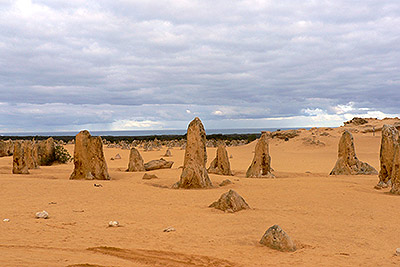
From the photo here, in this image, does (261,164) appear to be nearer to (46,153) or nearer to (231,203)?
(231,203)

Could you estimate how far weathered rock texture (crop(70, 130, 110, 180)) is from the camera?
15041mm

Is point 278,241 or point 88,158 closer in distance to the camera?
point 278,241

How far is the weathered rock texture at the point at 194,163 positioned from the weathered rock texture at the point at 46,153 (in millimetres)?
15031

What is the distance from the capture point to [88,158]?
15.4m

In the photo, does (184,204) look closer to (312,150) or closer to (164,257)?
(164,257)

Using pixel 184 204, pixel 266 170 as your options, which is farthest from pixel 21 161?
pixel 266 170

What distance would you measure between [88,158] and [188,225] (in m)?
9.04

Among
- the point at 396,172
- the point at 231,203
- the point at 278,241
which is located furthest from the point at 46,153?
the point at 278,241

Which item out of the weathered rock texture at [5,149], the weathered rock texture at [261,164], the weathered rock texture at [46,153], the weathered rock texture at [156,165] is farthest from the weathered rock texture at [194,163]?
the weathered rock texture at [5,149]

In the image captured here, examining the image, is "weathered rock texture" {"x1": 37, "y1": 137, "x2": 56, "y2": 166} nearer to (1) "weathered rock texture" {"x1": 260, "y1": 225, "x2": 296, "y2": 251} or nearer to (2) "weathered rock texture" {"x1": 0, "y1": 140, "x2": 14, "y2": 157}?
(2) "weathered rock texture" {"x1": 0, "y1": 140, "x2": 14, "y2": 157}

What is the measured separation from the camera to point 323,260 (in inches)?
218

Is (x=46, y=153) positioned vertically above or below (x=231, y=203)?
above

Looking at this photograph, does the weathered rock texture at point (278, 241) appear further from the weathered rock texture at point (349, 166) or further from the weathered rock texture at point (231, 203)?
the weathered rock texture at point (349, 166)

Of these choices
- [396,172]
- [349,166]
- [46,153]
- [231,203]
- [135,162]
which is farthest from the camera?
[46,153]
